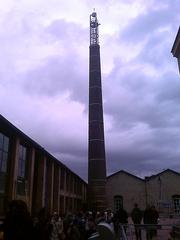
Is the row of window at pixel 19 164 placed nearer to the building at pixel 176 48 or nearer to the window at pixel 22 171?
the window at pixel 22 171

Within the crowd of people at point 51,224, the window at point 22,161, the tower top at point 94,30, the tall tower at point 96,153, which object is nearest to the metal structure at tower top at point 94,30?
the tower top at point 94,30

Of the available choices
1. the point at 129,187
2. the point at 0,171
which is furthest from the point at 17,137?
the point at 129,187

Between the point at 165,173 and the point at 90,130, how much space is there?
1659 centimetres

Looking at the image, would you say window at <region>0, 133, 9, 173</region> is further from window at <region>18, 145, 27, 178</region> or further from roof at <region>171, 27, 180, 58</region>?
roof at <region>171, 27, 180, 58</region>

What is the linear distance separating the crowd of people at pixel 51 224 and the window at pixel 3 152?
769 centimetres

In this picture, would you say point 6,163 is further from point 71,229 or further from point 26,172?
point 71,229

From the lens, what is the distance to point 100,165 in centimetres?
4450

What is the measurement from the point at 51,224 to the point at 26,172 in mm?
15387

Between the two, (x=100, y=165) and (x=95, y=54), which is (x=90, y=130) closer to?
(x=100, y=165)

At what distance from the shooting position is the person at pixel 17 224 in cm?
398

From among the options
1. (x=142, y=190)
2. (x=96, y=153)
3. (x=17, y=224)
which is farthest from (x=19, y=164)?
(x=142, y=190)

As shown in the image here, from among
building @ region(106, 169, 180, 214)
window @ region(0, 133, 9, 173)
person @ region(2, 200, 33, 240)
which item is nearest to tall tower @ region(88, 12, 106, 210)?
building @ region(106, 169, 180, 214)

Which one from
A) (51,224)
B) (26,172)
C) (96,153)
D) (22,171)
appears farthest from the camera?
(96,153)

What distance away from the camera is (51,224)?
9188 mm
